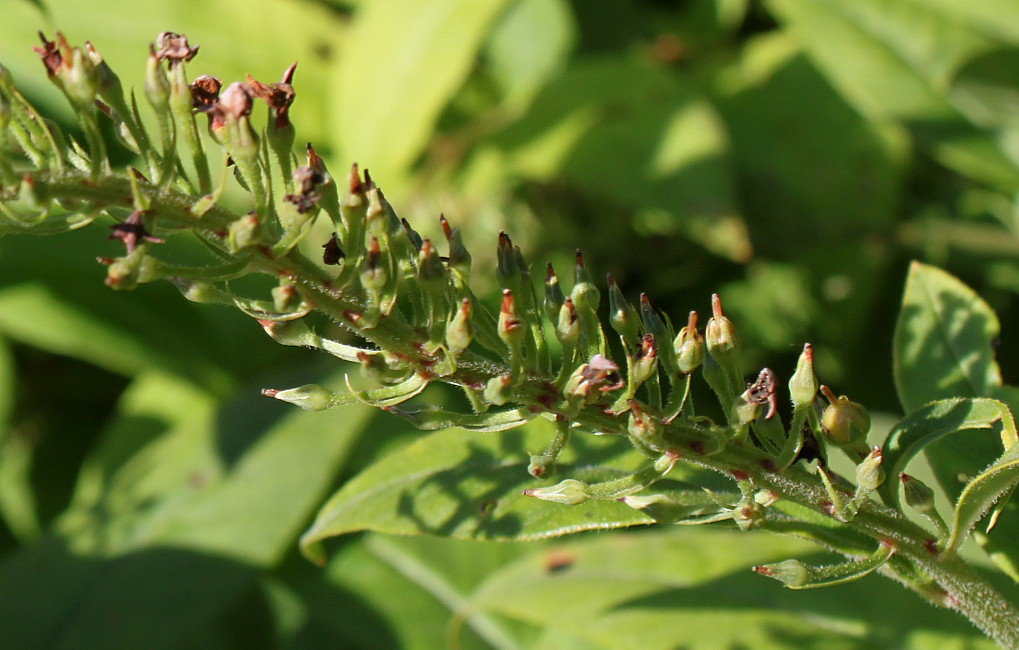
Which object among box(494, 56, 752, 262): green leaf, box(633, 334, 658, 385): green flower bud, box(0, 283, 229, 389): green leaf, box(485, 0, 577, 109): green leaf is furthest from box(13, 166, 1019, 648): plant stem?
box(485, 0, 577, 109): green leaf

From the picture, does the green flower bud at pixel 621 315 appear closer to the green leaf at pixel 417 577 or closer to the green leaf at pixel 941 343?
the green leaf at pixel 941 343

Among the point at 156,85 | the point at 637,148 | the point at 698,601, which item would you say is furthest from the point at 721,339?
the point at 637,148

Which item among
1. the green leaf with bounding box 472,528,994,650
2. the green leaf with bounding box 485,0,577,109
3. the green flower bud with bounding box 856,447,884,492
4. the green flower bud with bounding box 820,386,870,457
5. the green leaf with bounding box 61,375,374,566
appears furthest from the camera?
the green leaf with bounding box 485,0,577,109

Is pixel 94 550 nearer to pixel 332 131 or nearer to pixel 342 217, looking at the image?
pixel 332 131

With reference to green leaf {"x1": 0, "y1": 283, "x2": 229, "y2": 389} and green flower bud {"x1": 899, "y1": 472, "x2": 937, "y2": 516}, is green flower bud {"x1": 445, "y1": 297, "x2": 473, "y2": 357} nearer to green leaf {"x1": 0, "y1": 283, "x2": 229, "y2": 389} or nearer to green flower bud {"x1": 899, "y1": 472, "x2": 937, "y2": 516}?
green flower bud {"x1": 899, "y1": 472, "x2": 937, "y2": 516}

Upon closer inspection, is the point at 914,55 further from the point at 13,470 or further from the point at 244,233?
the point at 13,470

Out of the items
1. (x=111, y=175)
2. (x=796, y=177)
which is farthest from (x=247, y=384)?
(x=111, y=175)

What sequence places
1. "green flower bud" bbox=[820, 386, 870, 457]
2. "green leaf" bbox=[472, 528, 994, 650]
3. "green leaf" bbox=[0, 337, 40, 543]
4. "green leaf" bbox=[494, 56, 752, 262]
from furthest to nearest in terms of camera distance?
1. "green leaf" bbox=[0, 337, 40, 543]
2. "green leaf" bbox=[494, 56, 752, 262]
3. "green leaf" bbox=[472, 528, 994, 650]
4. "green flower bud" bbox=[820, 386, 870, 457]
